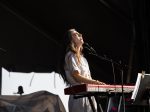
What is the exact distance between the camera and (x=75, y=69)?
16.2 ft

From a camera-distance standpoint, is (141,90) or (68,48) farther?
(68,48)

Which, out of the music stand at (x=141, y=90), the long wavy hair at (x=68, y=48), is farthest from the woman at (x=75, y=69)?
the music stand at (x=141, y=90)

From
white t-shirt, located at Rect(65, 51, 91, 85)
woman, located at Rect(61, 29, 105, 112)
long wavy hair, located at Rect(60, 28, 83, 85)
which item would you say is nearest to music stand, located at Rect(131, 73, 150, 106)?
woman, located at Rect(61, 29, 105, 112)

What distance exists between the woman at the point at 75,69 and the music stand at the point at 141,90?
42 centimetres

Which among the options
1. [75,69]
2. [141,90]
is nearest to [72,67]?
[75,69]

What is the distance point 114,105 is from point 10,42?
2.42m

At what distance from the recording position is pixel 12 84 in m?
7.09

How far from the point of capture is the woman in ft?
16.2

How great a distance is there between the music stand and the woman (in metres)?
0.42

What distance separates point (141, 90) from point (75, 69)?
73 cm

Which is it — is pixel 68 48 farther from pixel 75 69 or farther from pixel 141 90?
pixel 141 90

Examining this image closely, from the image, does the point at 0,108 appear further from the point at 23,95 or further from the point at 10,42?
the point at 10,42

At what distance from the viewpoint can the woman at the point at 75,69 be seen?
4.94 m

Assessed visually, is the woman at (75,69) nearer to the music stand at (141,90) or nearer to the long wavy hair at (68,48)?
the long wavy hair at (68,48)
